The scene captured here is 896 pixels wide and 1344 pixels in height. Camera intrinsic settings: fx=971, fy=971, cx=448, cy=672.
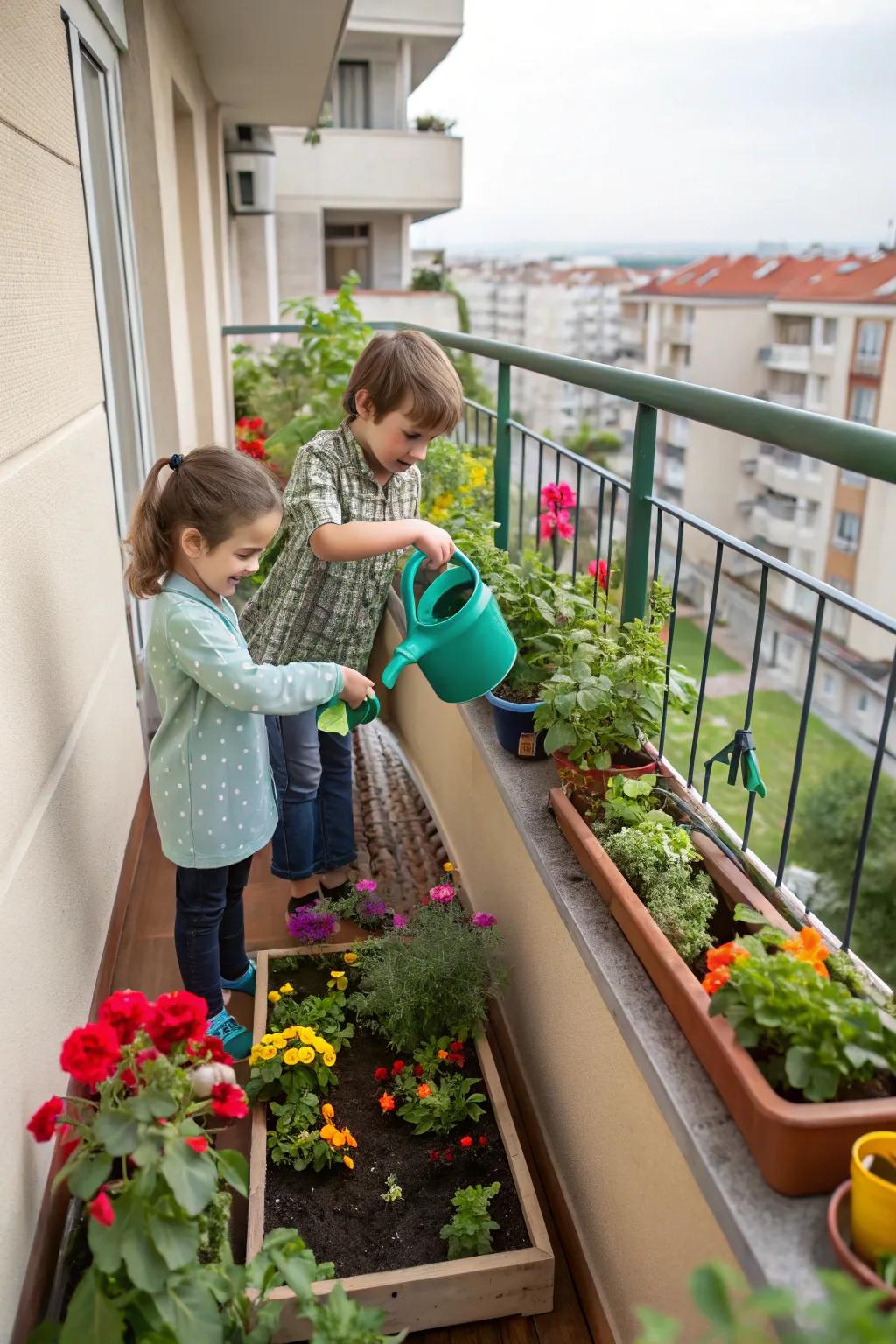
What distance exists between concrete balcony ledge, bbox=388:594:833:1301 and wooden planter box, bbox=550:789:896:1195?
2cm

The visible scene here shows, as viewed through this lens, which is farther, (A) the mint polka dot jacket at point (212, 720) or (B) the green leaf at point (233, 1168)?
(A) the mint polka dot jacket at point (212, 720)

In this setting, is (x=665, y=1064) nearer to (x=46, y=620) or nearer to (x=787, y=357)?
(x=46, y=620)

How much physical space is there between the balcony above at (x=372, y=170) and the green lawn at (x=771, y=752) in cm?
2041

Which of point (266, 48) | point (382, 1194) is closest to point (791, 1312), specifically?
point (382, 1194)

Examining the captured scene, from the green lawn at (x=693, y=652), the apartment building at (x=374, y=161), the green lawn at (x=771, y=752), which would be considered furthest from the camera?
the green lawn at (x=693, y=652)

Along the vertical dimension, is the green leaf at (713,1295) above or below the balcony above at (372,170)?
below

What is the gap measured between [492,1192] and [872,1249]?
0.68 m

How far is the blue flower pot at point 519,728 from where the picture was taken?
1.79 m

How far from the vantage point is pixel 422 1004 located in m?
1.66

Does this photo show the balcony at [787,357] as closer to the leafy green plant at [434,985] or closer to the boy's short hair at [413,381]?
the boy's short hair at [413,381]

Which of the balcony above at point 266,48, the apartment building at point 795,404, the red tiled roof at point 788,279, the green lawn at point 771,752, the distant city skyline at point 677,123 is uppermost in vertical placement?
the distant city skyline at point 677,123

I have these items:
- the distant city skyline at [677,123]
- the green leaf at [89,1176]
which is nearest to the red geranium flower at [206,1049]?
the green leaf at [89,1176]

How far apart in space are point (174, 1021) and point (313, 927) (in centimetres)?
97

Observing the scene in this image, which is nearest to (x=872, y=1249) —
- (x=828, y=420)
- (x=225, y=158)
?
(x=828, y=420)
